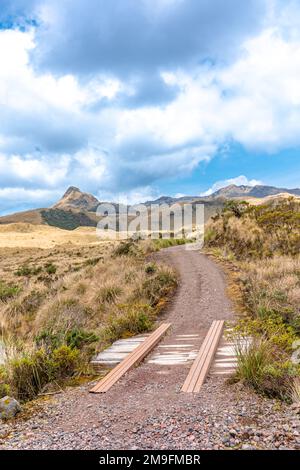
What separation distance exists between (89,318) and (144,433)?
25.7ft

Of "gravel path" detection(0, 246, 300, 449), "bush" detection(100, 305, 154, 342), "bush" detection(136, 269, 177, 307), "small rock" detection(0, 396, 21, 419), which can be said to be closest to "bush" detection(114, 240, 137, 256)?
"bush" detection(136, 269, 177, 307)

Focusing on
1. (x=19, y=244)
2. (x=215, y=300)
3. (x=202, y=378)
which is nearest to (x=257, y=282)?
(x=215, y=300)

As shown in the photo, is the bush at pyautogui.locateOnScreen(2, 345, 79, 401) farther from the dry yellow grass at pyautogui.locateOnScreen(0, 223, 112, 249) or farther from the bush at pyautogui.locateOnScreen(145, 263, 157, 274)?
the dry yellow grass at pyautogui.locateOnScreen(0, 223, 112, 249)

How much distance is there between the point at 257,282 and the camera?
12.5 m

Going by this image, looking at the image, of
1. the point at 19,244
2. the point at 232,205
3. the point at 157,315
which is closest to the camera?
the point at 157,315

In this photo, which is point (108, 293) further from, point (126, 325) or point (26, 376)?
point (26, 376)

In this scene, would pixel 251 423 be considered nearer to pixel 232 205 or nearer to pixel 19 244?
pixel 232 205

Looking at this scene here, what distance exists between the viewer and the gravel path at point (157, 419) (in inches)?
170

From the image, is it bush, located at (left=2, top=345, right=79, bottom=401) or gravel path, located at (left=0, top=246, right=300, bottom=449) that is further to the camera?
bush, located at (left=2, top=345, right=79, bottom=401)

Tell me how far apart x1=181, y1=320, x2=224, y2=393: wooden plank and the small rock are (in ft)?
7.76

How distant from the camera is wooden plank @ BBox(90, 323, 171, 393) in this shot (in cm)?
640

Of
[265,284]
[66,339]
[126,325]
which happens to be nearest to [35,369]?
[66,339]

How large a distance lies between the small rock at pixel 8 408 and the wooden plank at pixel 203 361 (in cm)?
237

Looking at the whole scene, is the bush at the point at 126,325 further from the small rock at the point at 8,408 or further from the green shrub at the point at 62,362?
the small rock at the point at 8,408
